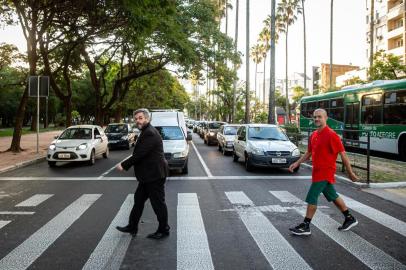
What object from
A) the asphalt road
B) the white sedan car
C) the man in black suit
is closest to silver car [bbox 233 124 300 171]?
the asphalt road

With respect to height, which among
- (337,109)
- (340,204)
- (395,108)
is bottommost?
(340,204)

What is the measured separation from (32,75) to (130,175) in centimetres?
971

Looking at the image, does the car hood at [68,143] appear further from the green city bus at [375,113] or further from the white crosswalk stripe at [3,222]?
the green city bus at [375,113]

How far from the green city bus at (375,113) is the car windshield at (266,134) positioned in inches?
76.4

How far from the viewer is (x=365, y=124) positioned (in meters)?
18.8

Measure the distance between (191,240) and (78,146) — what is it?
10.5 metres

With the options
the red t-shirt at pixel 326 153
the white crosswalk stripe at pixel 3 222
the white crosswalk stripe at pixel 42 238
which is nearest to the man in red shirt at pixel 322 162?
the red t-shirt at pixel 326 153

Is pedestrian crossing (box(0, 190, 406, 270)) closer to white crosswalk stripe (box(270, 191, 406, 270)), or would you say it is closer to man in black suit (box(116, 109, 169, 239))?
white crosswalk stripe (box(270, 191, 406, 270))

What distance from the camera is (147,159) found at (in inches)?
230

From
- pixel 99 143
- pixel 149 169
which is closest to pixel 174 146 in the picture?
pixel 99 143

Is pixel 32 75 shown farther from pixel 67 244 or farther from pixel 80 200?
pixel 67 244

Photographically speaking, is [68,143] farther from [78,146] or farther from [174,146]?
[174,146]

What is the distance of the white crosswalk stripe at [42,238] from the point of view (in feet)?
15.9

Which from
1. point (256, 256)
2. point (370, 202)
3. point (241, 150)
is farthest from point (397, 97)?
point (256, 256)
